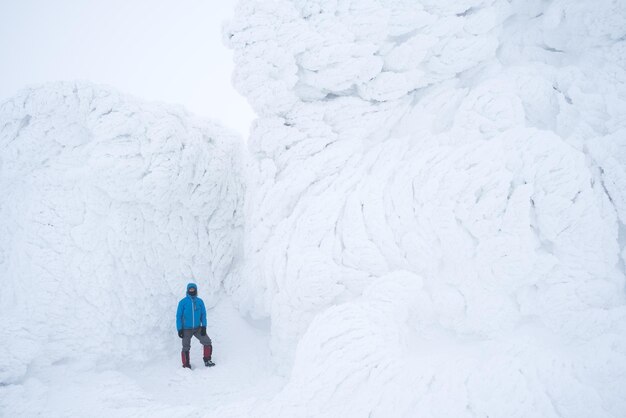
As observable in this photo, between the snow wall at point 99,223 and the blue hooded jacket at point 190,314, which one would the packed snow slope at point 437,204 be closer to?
the blue hooded jacket at point 190,314

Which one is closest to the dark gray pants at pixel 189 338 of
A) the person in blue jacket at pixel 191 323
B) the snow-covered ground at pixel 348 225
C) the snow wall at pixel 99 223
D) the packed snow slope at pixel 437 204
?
the person in blue jacket at pixel 191 323

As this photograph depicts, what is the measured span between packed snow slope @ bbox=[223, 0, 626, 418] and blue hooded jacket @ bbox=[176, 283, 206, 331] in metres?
0.80

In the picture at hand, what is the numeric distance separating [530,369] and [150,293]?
208 inches

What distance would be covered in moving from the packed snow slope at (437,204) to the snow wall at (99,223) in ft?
3.85

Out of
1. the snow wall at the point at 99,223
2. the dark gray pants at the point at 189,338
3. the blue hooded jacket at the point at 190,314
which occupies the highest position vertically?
the snow wall at the point at 99,223

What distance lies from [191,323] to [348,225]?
286 cm

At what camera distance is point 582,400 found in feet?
11.0

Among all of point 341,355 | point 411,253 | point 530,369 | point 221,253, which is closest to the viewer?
point 530,369

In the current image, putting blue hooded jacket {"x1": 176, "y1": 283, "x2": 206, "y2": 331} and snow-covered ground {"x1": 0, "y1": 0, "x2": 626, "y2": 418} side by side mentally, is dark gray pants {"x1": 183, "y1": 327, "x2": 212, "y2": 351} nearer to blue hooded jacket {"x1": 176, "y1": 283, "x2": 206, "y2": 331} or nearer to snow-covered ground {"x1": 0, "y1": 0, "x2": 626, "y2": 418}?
blue hooded jacket {"x1": 176, "y1": 283, "x2": 206, "y2": 331}

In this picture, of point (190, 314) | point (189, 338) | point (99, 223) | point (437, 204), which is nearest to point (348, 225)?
point (437, 204)

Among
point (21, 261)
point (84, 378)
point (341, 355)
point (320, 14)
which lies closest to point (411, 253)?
point (341, 355)

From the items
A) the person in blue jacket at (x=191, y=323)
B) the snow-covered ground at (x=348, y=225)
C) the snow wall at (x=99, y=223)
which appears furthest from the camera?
the person in blue jacket at (x=191, y=323)

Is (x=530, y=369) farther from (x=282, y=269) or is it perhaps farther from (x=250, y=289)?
(x=250, y=289)

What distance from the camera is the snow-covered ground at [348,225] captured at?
12.9 feet
